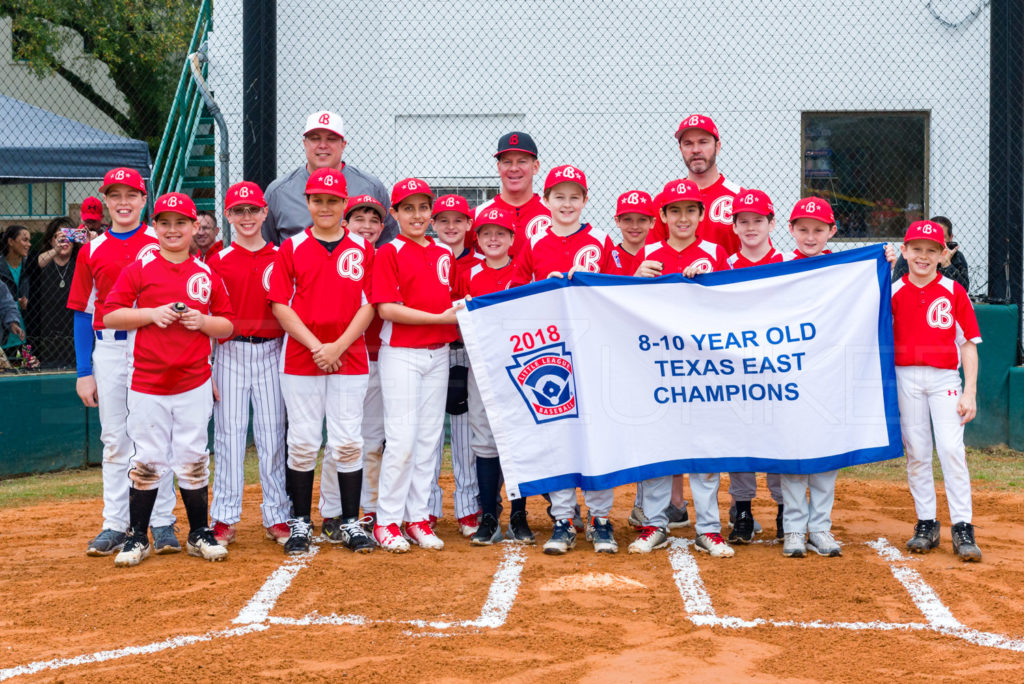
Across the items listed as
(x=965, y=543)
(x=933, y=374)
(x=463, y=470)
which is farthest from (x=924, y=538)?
(x=463, y=470)

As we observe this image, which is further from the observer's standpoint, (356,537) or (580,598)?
(356,537)

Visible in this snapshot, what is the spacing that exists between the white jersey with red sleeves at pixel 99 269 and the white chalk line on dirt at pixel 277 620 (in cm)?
172

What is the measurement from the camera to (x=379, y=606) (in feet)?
15.4

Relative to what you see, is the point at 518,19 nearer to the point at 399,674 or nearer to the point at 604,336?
the point at 604,336

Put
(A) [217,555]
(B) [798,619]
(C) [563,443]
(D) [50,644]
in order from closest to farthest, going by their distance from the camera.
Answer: (D) [50,644]
(B) [798,619]
(A) [217,555]
(C) [563,443]

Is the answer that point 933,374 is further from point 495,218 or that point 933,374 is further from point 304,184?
point 304,184

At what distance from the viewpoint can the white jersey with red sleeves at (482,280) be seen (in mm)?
5949

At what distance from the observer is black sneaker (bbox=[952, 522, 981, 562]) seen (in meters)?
5.45

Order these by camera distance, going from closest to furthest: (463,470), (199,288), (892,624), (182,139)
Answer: (892,624) < (199,288) < (463,470) < (182,139)

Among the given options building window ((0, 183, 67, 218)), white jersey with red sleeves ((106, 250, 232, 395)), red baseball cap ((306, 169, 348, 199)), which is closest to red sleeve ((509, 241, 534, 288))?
red baseball cap ((306, 169, 348, 199))

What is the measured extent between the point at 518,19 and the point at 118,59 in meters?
8.97

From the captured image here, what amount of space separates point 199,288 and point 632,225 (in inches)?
93.2

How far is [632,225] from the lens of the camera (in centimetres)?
598

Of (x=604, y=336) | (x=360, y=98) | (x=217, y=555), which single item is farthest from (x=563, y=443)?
(x=360, y=98)
